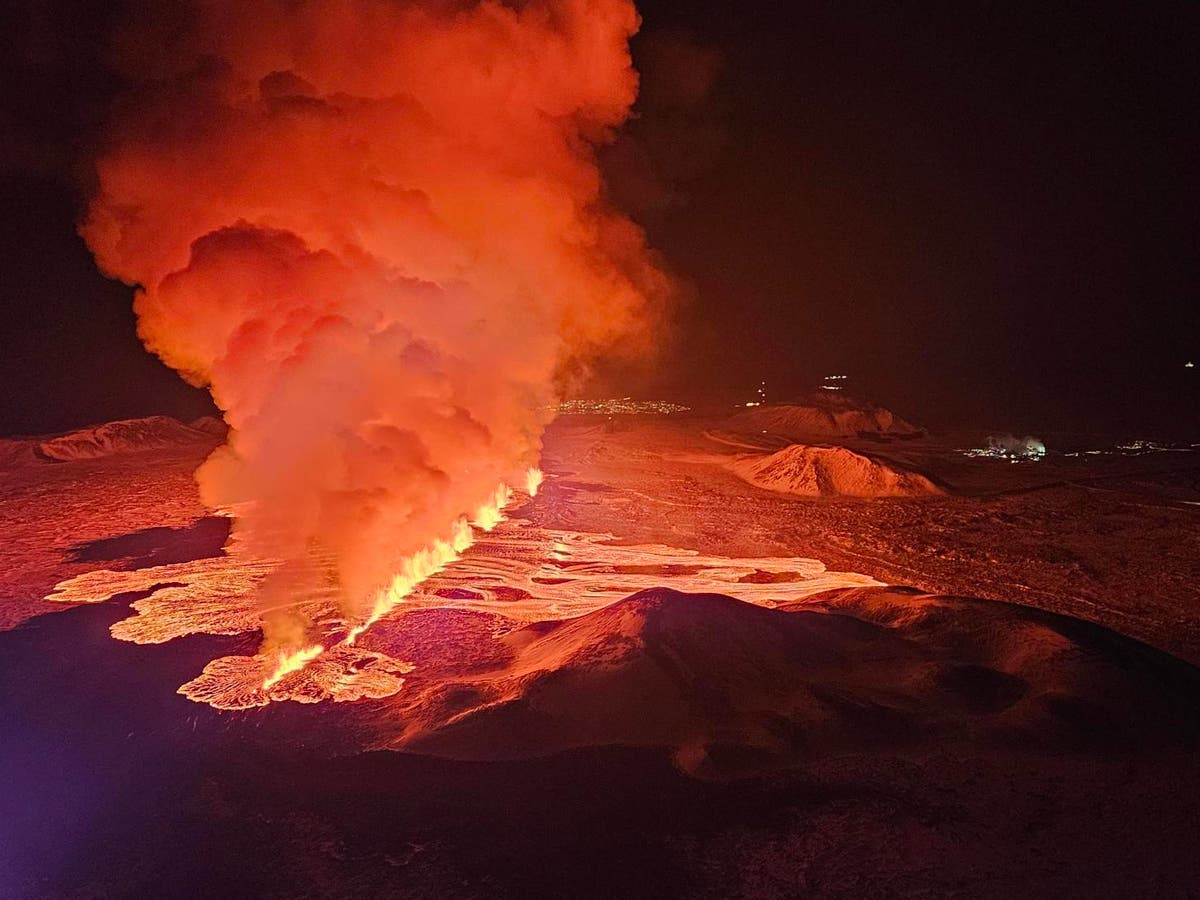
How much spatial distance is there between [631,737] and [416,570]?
24.0 ft

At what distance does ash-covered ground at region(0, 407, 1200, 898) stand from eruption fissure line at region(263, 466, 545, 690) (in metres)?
0.43

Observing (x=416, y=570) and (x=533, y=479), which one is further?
(x=533, y=479)

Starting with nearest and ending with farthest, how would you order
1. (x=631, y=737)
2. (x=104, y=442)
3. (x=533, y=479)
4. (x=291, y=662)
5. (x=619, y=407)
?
1. (x=631, y=737)
2. (x=291, y=662)
3. (x=533, y=479)
4. (x=104, y=442)
5. (x=619, y=407)

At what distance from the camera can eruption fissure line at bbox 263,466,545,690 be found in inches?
389

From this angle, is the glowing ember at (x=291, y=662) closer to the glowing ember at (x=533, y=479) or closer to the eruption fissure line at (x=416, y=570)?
the eruption fissure line at (x=416, y=570)

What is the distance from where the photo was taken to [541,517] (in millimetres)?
19609

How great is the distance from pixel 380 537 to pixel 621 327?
11753 millimetres

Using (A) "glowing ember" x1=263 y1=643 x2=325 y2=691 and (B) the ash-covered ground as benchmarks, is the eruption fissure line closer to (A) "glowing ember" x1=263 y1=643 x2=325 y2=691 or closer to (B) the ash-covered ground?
(A) "glowing ember" x1=263 y1=643 x2=325 y2=691

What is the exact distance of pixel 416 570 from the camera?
13.8 metres

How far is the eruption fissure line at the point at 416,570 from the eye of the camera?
389 inches

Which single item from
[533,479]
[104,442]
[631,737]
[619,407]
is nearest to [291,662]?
[631,737]

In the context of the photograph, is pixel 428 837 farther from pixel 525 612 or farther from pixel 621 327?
pixel 621 327

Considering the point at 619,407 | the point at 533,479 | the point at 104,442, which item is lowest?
the point at 533,479

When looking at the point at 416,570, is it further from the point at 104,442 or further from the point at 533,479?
the point at 104,442
